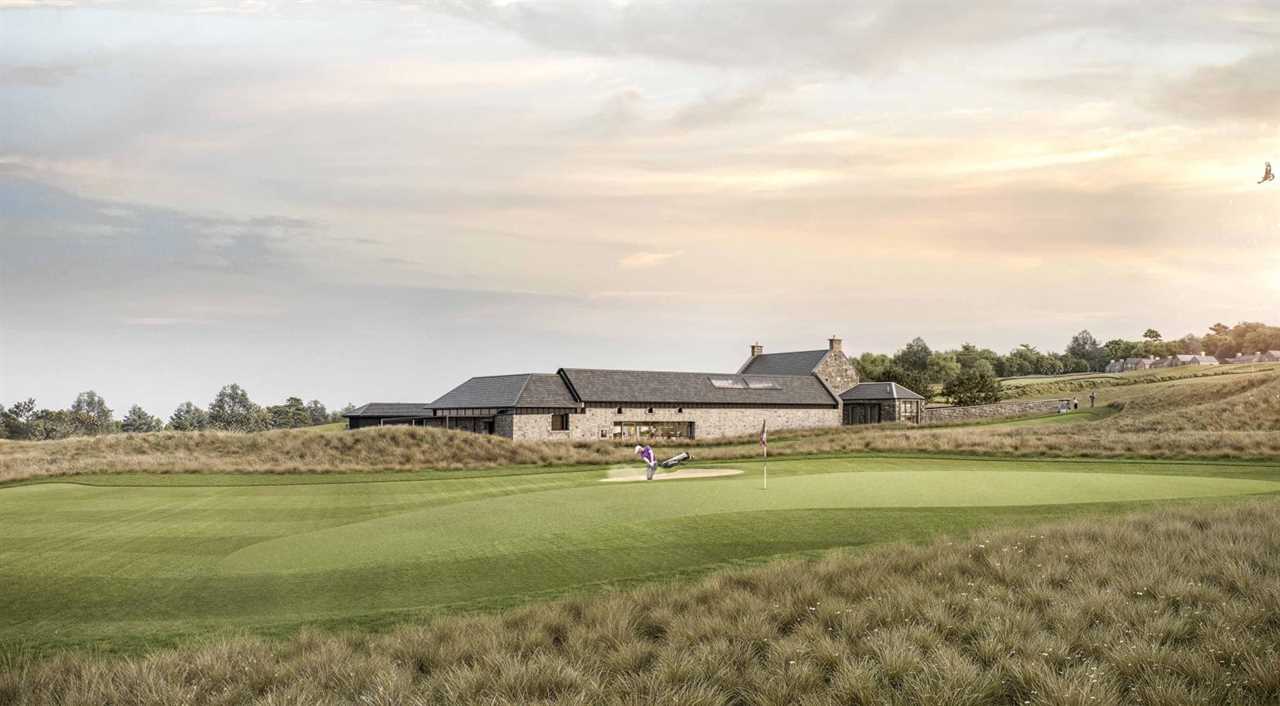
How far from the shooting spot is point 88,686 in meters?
7.08

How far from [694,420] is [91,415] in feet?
253

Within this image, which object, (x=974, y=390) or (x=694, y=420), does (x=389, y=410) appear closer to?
(x=694, y=420)

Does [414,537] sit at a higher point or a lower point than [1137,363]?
lower

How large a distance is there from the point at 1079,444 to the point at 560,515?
2280cm

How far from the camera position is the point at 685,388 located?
52656 millimetres

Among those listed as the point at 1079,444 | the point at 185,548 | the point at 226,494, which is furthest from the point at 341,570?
the point at 1079,444

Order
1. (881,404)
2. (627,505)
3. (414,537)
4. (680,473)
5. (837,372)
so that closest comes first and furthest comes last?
(414,537) → (627,505) → (680,473) → (881,404) → (837,372)

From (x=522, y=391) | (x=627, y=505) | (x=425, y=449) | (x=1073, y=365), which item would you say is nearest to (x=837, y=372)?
(x=522, y=391)

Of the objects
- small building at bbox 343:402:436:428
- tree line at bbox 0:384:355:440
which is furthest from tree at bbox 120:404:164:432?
small building at bbox 343:402:436:428

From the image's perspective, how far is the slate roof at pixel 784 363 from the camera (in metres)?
62.2

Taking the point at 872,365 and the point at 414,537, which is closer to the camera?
the point at 414,537

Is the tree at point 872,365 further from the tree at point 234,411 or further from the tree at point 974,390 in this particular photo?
the tree at point 234,411

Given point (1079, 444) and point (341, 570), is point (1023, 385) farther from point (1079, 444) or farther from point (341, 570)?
point (341, 570)

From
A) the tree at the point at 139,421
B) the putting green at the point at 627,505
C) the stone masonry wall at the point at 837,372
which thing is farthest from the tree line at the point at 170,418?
the putting green at the point at 627,505
